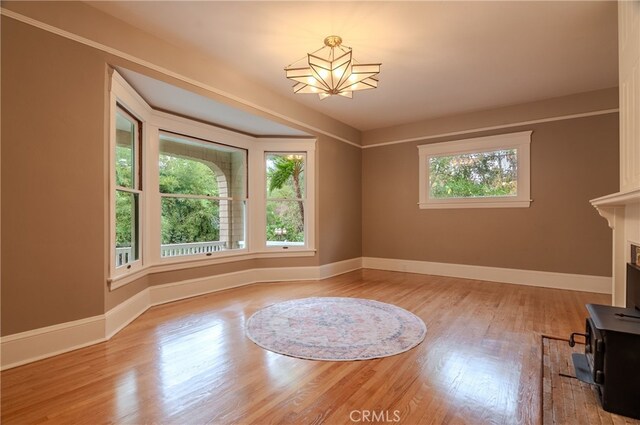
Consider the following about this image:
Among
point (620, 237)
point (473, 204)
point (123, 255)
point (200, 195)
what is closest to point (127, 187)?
point (123, 255)

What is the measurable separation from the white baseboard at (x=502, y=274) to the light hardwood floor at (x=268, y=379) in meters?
1.54

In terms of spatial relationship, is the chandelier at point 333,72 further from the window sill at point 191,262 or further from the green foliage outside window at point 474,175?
the green foliage outside window at point 474,175

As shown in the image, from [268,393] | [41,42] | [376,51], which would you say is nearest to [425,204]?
[376,51]

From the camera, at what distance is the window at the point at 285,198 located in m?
5.28

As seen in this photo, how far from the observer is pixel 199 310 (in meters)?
3.61

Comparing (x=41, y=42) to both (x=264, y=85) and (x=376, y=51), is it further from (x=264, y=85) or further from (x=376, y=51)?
(x=376, y=51)

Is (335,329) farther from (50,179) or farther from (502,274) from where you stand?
(502,274)

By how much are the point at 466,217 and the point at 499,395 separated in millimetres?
4047

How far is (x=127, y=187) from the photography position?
3.42 m

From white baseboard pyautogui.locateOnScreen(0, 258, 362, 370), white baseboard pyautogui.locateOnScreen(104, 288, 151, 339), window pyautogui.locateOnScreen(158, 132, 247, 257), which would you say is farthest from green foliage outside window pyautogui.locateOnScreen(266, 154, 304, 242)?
white baseboard pyautogui.locateOnScreen(104, 288, 151, 339)

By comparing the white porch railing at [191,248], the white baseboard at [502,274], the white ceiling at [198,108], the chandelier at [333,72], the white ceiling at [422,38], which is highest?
the white ceiling at [422,38]

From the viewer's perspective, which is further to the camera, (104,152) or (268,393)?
(104,152)

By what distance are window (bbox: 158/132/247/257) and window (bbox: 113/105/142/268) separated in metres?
0.38

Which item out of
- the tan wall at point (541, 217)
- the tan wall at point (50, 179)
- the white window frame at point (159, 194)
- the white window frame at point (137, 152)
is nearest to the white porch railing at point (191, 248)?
the white window frame at point (159, 194)
